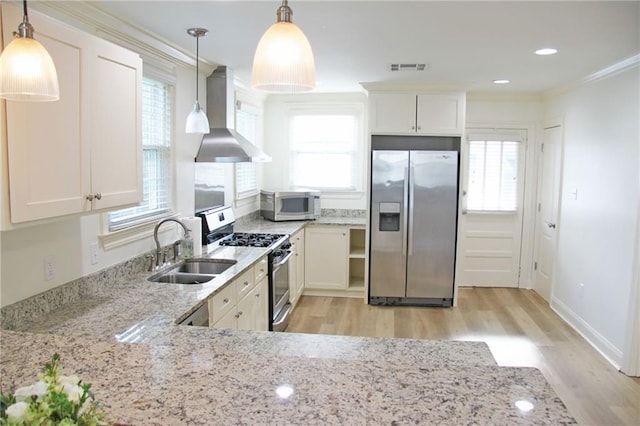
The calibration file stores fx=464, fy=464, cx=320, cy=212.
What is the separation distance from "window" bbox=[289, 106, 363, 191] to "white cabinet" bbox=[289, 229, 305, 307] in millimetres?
1048

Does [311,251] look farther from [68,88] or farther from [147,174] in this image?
[68,88]

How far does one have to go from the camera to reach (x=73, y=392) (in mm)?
808

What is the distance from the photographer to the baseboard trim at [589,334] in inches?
146

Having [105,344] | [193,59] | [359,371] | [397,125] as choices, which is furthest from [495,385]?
[397,125]

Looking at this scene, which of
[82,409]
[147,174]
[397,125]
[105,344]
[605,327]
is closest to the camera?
[82,409]

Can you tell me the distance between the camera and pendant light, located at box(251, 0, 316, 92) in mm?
1319

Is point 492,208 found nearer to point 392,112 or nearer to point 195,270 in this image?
point 392,112

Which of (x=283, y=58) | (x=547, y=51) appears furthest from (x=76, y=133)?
(x=547, y=51)

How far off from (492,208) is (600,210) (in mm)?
1775

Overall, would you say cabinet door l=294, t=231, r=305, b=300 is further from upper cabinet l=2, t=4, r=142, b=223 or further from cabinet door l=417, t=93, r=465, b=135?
upper cabinet l=2, t=4, r=142, b=223

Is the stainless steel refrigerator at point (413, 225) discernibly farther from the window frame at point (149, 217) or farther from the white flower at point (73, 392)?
the white flower at point (73, 392)

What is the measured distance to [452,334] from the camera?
4340 millimetres

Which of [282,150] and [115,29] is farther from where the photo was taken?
[282,150]

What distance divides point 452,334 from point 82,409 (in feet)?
13.0
